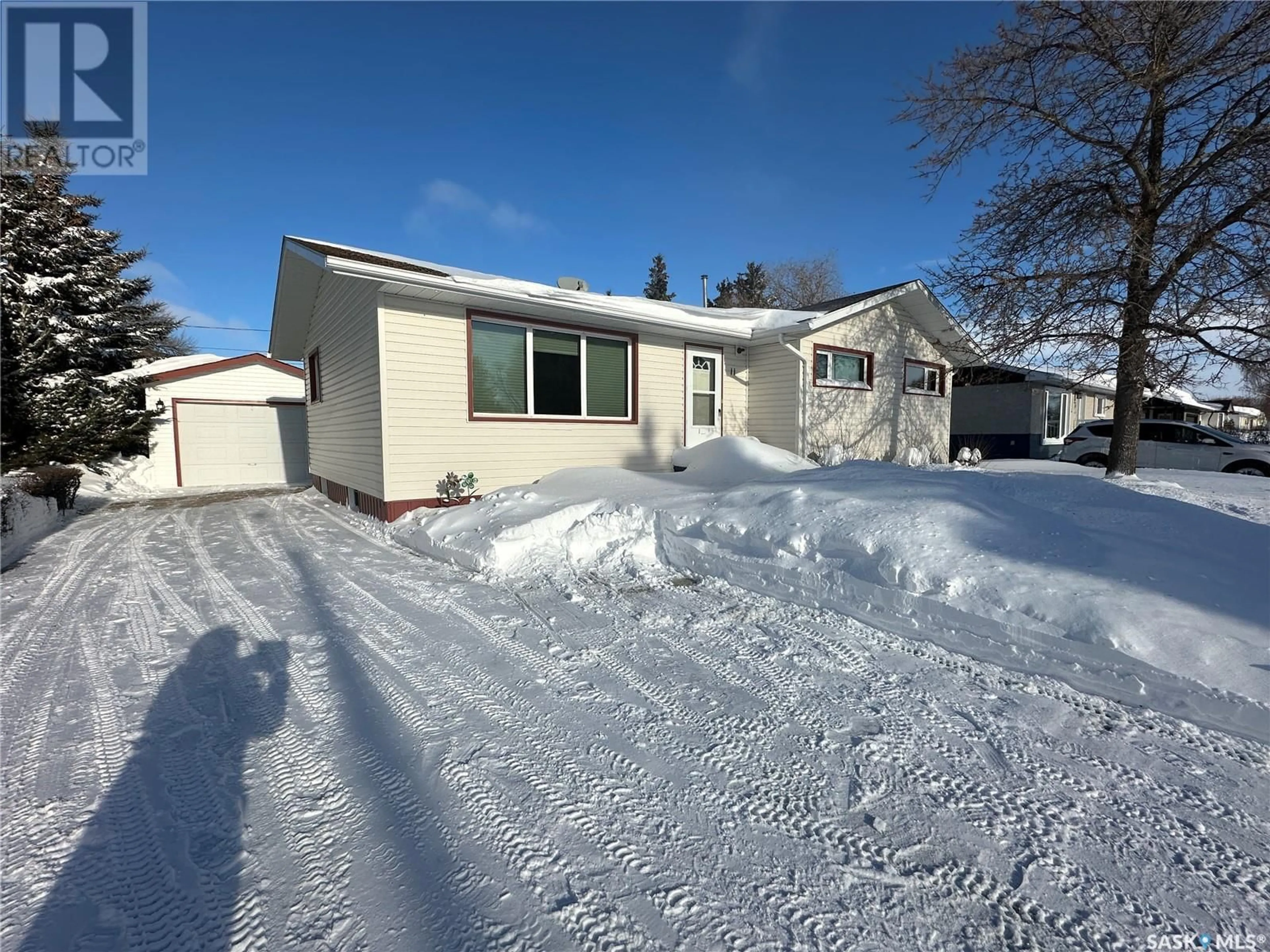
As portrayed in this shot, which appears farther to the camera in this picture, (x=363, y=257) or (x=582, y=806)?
(x=363, y=257)

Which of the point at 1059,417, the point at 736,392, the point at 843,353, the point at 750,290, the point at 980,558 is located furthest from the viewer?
the point at 750,290

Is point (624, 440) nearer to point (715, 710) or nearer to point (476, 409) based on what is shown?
point (476, 409)

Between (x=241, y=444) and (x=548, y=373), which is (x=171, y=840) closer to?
(x=548, y=373)

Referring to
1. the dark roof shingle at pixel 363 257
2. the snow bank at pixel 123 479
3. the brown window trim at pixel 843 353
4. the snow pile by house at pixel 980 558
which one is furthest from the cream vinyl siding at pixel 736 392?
the snow bank at pixel 123 479

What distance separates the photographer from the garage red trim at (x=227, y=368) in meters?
13.6

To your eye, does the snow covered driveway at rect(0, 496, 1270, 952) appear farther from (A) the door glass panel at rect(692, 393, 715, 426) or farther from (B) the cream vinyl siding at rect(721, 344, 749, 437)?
(B) the cream vinyl siding at rect(721, 344, 749, 437)

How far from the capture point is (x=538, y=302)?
7504 mm

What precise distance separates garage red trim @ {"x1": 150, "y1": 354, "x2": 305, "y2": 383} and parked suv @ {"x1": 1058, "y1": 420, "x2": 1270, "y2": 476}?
21310 mm

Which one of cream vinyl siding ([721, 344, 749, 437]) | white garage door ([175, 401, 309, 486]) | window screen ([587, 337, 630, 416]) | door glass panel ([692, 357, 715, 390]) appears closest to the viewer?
window screen ([587, 337, 630, 416])

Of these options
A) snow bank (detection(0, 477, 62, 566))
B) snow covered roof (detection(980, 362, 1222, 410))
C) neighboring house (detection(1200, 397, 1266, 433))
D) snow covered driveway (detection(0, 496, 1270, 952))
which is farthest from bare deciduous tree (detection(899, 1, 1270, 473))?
neighboring house (detection(1200, 397, 1266, 433))

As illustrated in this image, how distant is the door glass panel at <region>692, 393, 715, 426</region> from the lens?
10266 mm

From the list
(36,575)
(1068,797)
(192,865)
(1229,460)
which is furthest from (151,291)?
(1229,460)

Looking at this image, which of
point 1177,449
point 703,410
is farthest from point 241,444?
point 1177,449

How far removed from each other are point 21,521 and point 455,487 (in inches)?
210
